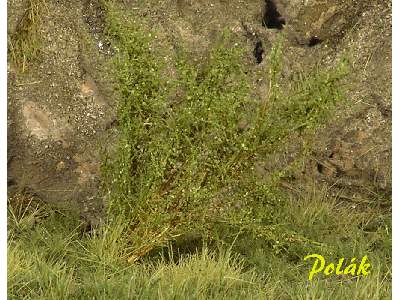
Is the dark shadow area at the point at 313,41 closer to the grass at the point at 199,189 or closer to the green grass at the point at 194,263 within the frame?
the grass at the point at 199,189

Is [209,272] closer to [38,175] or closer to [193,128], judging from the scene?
[193,128]

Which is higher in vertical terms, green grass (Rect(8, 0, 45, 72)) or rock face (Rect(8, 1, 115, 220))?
green grass (Rect(8, 0, 45, 72))

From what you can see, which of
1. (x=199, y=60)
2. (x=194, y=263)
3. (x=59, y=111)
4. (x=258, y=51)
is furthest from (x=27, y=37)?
(x=194, y=263)

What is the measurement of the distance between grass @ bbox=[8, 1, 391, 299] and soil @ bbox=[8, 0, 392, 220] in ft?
0.68

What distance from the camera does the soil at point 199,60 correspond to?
14.1 ft

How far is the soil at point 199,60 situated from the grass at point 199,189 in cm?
21

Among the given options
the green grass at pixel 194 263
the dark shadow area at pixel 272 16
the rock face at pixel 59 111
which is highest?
the dark shadow area at pixel 272 16

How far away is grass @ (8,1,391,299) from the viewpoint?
3.80m

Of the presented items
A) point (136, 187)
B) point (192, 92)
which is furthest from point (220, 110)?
point (136, 187)

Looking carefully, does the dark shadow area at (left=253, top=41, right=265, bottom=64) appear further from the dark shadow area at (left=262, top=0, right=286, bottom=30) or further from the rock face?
the rock face

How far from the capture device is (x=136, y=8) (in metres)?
4.34

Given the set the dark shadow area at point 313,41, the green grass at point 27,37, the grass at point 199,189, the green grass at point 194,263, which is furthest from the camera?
the dark shadow area at point 313,41

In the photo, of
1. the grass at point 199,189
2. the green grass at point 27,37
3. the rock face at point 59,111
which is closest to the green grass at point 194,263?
the grass at point 199,189

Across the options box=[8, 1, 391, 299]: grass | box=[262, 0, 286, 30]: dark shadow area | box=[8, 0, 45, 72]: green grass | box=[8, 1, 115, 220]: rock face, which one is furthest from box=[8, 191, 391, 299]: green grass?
box=[262, 0, 286, 30]: dark shadow area
